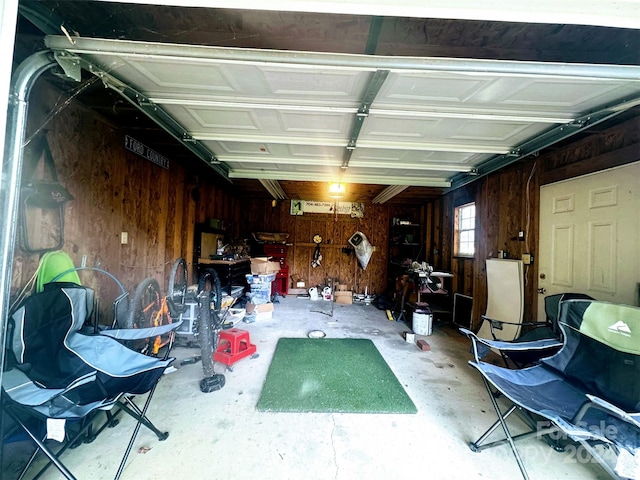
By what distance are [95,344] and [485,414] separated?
298cm

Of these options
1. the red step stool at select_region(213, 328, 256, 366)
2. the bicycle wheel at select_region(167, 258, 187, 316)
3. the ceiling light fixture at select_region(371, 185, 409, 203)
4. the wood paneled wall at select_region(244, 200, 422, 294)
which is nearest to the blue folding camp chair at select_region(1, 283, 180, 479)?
the bicycle wheel at select_region(167, 258, 187, 316)

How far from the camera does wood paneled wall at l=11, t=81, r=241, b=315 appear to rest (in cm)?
181

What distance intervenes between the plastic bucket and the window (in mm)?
1380

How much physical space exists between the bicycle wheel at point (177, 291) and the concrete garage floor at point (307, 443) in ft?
2.09

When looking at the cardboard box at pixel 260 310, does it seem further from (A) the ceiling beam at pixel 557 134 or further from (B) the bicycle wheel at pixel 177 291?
(A) the ceiling beam at pixel 557 134

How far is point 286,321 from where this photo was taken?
4.01 meters

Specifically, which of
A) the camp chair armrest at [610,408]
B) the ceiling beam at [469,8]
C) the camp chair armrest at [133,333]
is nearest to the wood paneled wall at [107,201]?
the camp chair armrest at [133,333]

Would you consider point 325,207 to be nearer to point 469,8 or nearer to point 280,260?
point 280,260

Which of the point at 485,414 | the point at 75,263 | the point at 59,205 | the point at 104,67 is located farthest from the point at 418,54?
the point at 75,263

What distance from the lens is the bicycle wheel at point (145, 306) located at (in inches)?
80.5

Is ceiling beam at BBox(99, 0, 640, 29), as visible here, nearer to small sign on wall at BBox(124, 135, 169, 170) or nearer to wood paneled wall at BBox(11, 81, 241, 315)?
wood paneled wall at BBox(11, 81, 241, 315)

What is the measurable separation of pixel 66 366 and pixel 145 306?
1101mm

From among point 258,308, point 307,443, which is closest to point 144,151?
point 258,308

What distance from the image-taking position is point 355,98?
1.64 metres
